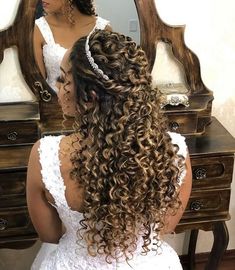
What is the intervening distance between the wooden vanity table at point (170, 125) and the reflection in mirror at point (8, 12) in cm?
3

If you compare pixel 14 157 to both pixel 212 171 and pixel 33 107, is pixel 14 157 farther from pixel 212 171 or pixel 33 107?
pixel 212 171

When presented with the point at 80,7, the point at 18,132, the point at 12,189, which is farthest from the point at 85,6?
the point at 12,189

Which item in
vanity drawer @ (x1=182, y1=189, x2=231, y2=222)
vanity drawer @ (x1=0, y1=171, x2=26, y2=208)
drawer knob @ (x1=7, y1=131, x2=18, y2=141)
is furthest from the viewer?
vanity drawer @ (x1=182, y1=189, x2=231, y2=222)

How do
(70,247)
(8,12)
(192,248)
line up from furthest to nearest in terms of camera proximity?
1. (192,248)
2. (8,12)
3. (70,247)

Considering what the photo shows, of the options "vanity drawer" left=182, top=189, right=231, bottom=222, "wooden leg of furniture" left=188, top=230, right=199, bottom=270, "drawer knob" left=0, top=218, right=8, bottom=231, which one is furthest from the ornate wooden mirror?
"wooden leg of furniture" left=188, top=230, right=199, bottom=270

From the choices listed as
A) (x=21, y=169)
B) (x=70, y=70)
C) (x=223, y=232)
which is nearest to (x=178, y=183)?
→ (x=70, y=70)

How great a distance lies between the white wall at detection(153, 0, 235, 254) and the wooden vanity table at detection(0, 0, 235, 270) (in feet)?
0.17

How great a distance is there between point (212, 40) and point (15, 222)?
1.05 m

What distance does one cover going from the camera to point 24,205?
1.71 meters

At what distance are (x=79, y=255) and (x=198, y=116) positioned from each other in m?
0.80

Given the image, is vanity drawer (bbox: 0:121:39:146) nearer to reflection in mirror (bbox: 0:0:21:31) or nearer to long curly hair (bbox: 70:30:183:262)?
reflection in mirror (bbox: 0:0:21:31)

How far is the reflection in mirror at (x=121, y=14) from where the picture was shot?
1.81 metres

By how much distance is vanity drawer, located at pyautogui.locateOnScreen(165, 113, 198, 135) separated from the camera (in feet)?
6.18

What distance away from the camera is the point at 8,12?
1.79 m
